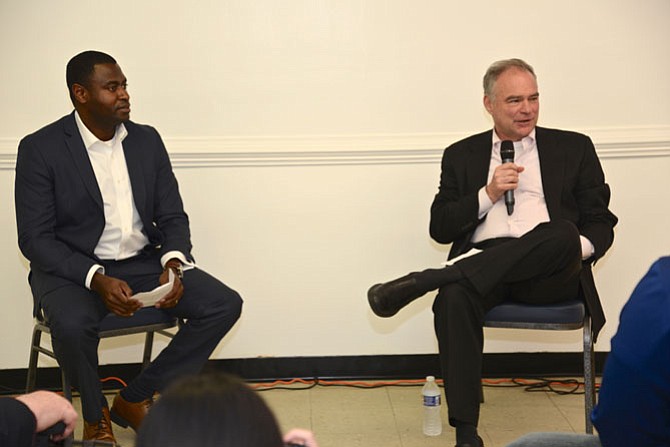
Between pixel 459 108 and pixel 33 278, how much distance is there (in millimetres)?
1981

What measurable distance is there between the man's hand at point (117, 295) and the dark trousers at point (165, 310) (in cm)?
7

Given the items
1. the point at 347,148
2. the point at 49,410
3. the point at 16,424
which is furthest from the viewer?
the point at 347,148

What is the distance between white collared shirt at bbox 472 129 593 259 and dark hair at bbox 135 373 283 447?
9.34ft

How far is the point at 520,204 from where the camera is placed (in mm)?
3838

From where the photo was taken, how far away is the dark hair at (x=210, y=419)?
92 centimetres

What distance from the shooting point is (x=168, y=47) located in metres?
4.26

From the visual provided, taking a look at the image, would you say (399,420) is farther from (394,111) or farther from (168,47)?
(168,47)

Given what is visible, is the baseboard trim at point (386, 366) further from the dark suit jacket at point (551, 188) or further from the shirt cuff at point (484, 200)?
A: the shirt cuff at point (484, 200)

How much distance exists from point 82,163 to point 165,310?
0.65 meters

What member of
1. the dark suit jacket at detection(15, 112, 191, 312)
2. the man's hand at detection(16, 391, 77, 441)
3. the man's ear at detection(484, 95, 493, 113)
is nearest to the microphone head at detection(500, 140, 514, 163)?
the man's ear at detection(484, 95, 493, 113)

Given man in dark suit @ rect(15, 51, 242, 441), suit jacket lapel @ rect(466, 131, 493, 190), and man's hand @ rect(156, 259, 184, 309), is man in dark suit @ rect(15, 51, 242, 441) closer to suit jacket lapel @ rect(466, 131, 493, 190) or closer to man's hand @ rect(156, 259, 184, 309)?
man's hand @ rect(156, 259, 184, 309)

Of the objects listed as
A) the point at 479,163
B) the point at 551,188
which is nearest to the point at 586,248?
the point at 551,188

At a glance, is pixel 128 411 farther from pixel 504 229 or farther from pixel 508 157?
pixel 508 157

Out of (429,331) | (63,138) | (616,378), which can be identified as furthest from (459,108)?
(616,378)
